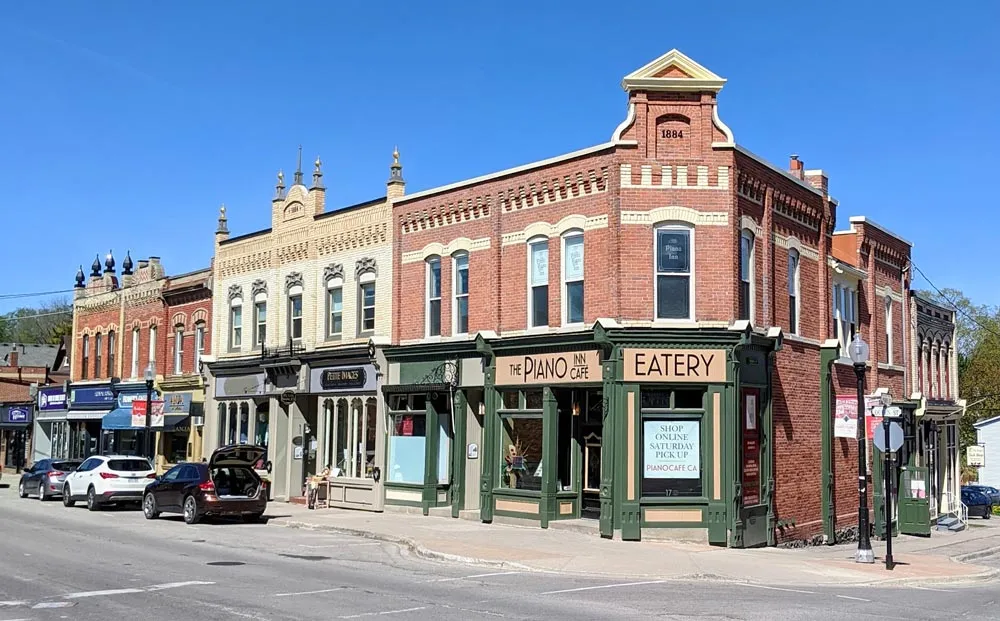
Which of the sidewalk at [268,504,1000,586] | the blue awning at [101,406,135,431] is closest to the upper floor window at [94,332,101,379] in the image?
the blue awning at [101,406,135,431]

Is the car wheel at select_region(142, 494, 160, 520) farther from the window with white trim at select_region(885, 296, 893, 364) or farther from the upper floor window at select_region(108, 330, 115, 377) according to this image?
the window with white trim at select_region(885, 296, 893, 364)

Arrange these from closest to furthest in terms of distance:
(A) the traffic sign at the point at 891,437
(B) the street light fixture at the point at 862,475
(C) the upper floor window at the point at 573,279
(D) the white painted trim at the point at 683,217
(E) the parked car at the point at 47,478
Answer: (A) the traffic sign at the point at 891,437
(B) the street light fixture at the point at 862,475
(D) the white painted trim at the point at 683,217
(C) the upper floor window at the point at 573,279
(E) the parked car at the point at 47,478

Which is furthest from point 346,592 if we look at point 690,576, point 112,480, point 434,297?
point 112,480

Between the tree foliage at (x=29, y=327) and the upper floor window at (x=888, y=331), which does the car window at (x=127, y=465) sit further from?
the tree foliage at (x=29, y=327)

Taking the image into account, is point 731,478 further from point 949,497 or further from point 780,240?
point 949,497

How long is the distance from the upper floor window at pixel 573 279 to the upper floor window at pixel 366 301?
7.53m

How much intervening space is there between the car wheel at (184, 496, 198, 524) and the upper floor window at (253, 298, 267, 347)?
9810mm

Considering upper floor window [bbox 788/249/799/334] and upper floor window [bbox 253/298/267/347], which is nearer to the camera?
Result: upper floor window [bbox 788/249/799/334]

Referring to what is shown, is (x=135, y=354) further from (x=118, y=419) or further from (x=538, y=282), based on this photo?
(x=538, y=282)

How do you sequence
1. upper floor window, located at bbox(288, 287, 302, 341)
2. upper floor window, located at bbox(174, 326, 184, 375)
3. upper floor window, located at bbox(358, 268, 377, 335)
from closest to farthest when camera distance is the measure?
upper floor window, located at bbox(358, 268, 377, 335)
upper floor window, located at bbox(288, 287, 302, 341)
upper floor window, located at bbox(174, 326, 184, 375)

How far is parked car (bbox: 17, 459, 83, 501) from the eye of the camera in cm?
3328

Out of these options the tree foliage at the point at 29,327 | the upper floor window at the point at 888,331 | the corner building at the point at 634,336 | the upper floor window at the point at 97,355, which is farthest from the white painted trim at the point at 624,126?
the tree foliage at the point at 29,327

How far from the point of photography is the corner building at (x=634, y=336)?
21359 millimetres

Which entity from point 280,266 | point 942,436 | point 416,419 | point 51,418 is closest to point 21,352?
point 51,418
